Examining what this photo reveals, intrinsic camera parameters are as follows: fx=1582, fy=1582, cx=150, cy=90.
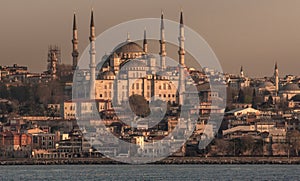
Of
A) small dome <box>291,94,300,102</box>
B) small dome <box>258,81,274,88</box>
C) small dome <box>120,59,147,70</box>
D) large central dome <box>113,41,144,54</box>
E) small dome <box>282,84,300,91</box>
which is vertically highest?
large central dome <box>113,41,144,54</box>

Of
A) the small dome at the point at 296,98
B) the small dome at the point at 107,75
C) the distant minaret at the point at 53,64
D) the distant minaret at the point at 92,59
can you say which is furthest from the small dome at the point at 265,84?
the distant minaret at the point at 92,59

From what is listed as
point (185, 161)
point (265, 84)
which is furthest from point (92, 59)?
point (265, 84)

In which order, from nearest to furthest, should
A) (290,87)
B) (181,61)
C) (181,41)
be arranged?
(181,41) → (181,61) → (290,87)

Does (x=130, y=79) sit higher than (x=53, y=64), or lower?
lower

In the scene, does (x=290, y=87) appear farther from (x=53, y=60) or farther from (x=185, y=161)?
(x=185, y=161)

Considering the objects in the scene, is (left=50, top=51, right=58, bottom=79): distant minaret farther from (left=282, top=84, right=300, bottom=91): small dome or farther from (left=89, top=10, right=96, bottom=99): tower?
(left=282, top=84, right=300, bottom=91): small dome

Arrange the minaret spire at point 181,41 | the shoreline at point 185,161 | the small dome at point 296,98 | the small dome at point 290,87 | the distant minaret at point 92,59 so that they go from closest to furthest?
1. the shoreline at point 185,161
2. the minaret spire at point 181,41
3. the distant minaret at point 92,59
4. the small dome at point 296,98
5. the small dome at point 290,87

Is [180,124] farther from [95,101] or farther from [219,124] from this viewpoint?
[95,101]

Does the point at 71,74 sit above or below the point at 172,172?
above

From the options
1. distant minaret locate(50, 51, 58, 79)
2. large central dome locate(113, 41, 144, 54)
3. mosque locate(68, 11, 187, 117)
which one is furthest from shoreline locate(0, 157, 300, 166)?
distant minaret locate(50, 51, 58, 79)

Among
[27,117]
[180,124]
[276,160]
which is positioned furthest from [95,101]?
[276,160]

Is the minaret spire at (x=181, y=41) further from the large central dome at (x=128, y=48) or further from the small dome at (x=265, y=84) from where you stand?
the small dome at (x=265, y=84)
